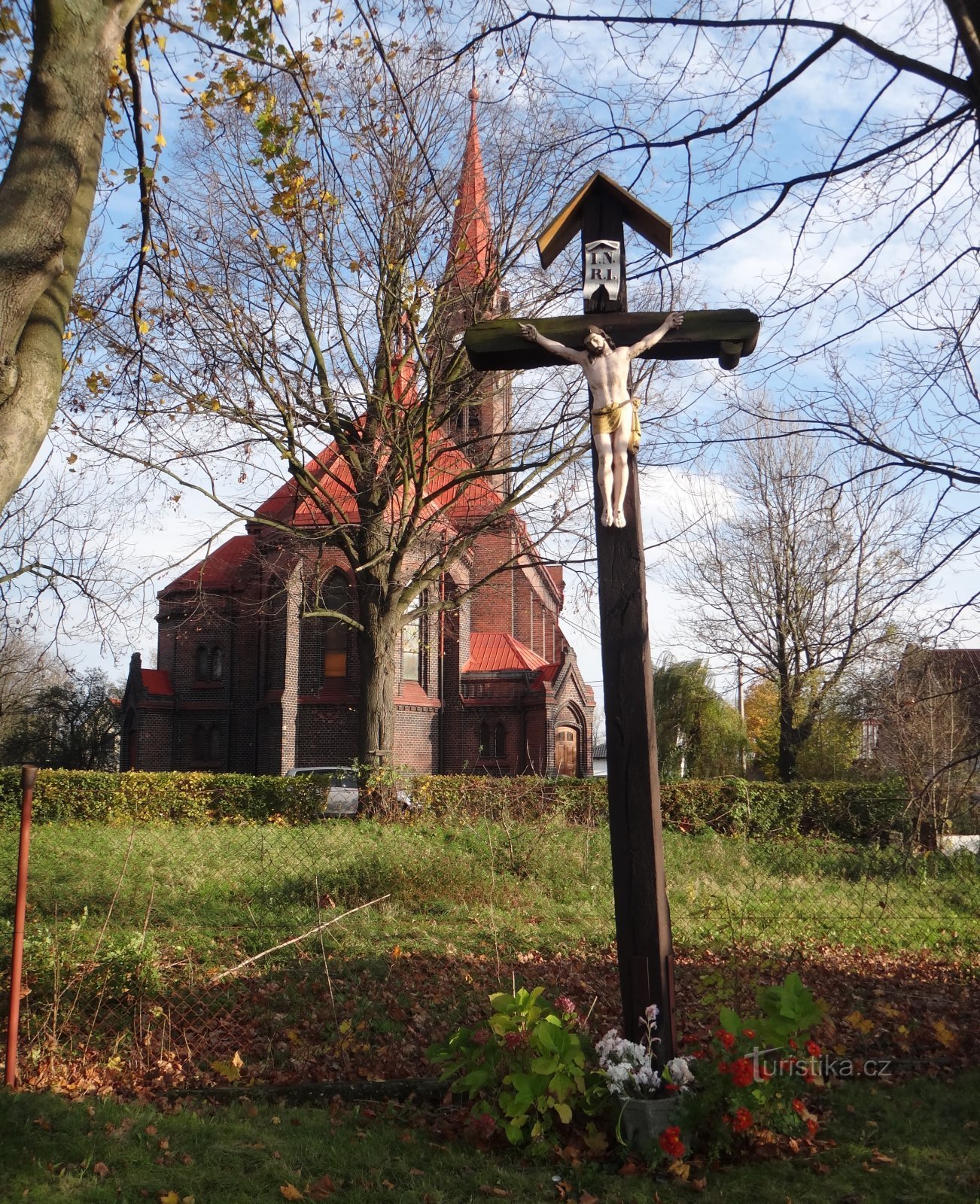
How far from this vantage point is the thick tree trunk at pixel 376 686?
16.9 meters

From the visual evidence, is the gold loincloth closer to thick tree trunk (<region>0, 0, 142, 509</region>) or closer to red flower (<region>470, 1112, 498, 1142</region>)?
thick tree trunk (<region>0, 0, 142, 509</region>)

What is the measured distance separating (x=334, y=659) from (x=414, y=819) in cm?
1602

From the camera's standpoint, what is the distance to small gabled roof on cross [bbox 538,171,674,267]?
5.21 meters

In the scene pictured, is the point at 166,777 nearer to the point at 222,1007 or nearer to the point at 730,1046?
the point at 222,1007

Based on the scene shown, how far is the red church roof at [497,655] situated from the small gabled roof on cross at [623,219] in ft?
84.2

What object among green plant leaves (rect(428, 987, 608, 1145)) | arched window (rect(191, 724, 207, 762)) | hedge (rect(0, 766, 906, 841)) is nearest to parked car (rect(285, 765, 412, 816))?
hedge (rect(0, 766, 906, 841))

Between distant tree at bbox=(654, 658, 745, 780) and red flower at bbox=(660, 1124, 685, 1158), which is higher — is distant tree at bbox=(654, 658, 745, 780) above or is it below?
above

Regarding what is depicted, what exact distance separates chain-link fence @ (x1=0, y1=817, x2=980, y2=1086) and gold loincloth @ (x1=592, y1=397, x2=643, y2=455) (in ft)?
11.0

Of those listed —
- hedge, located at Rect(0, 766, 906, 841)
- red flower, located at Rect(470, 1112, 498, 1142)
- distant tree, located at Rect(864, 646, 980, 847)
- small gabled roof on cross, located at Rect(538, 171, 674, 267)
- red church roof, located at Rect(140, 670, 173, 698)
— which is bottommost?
red flower, located at Rect(470, 1112, 498, 1142)

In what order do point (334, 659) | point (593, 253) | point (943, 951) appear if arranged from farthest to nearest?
point (334, 659), point (943, 951), point (593, 253)

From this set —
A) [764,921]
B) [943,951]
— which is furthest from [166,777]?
[943,951]

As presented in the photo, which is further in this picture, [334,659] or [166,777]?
[334,659]

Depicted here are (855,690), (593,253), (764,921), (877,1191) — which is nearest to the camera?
(877,1191)

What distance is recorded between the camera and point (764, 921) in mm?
9305
